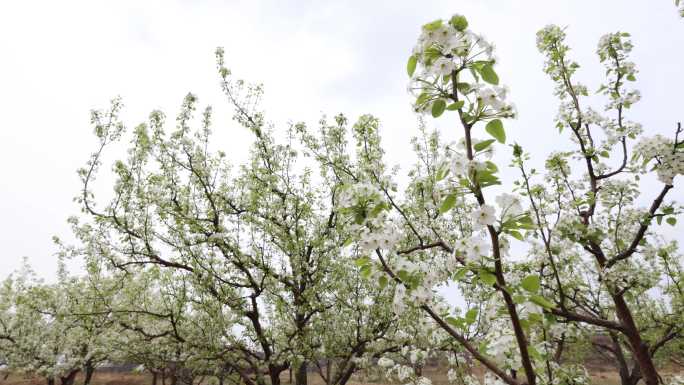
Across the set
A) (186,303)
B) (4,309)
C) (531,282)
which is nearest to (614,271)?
(531,282)

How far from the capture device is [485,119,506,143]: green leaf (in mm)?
1931

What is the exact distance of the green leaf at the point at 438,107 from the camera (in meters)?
2.11

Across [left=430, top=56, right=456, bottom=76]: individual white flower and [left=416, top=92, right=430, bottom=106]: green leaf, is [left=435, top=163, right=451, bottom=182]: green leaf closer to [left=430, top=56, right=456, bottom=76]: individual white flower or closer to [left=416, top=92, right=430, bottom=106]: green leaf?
[left=416, top=92, right=430, bottom=106]: green leaf

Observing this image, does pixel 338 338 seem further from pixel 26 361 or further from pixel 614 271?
pixel 26 361

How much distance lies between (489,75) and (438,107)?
0.32 meters

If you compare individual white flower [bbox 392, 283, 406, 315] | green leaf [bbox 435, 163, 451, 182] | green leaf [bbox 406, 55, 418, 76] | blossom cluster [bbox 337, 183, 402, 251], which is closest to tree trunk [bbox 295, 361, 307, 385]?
individual white flower [bbox 392, 283, 406, 315]

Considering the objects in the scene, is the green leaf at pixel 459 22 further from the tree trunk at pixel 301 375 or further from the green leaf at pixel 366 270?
the tree trunk at pixel 301 375

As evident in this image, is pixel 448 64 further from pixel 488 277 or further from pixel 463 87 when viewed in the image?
pixel 488 277

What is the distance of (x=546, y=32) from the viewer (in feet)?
19.7

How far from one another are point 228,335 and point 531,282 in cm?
902

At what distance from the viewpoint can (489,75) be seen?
201 cm

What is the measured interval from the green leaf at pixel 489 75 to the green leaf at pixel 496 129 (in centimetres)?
23

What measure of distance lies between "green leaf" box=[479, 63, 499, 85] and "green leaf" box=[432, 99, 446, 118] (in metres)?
0.26

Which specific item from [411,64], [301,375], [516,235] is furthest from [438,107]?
[301,375]
